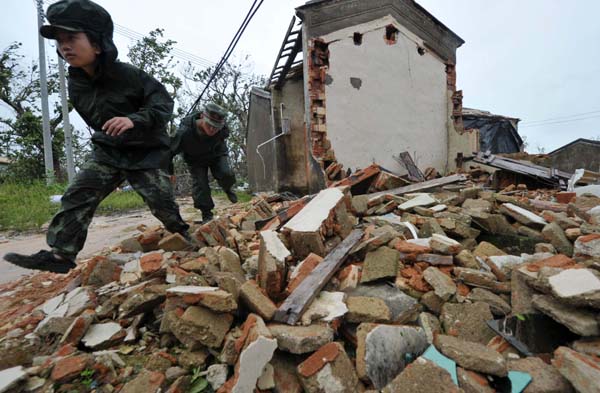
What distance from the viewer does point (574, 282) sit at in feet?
4.43

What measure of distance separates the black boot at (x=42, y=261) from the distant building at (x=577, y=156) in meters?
10.2

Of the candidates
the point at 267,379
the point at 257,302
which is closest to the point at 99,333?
the point at 257,302

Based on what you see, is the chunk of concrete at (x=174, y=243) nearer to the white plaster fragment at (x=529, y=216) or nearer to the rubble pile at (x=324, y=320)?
the rubble pile at (x=324, y=320)

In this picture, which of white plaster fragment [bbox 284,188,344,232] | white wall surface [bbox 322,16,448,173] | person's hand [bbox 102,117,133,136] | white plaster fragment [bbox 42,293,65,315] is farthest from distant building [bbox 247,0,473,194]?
white plaster fragment [bbox 42,293,65,315]

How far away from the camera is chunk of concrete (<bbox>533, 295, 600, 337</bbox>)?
48.8 inches

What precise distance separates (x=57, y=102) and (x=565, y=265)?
22177 millimetres

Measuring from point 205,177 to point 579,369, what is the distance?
13.3 feet

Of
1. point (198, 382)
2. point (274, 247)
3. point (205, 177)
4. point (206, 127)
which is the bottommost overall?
point (198, 382)

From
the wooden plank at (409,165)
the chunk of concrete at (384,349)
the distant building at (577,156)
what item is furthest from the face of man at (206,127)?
the distant building at (577,156)

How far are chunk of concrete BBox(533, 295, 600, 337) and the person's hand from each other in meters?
2.77

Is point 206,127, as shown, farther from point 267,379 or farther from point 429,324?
point 429,324

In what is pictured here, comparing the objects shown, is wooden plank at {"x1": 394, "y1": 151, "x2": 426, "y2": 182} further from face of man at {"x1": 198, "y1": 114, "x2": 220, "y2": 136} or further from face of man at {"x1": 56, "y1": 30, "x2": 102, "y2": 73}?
face of man at {"x1": 56, "y1": 30, "x2": 102, "y2": 73}

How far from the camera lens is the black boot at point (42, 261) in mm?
2012

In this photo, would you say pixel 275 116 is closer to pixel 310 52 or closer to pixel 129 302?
pixel 310 52
